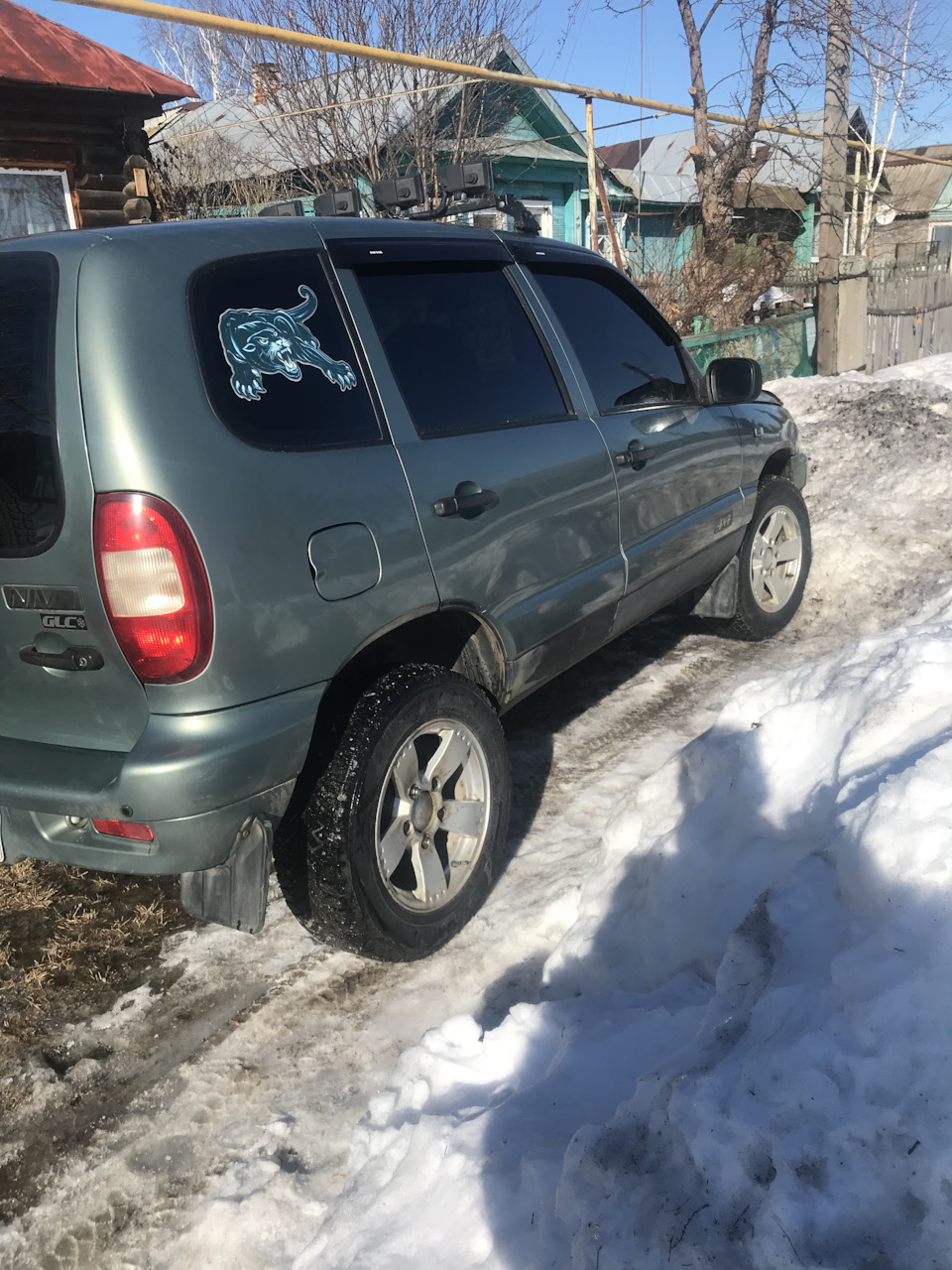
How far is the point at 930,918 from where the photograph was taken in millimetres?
1878

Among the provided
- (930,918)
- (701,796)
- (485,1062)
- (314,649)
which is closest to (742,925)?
(930,918)

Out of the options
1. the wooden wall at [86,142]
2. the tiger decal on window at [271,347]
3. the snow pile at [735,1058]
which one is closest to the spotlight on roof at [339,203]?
the tiger decal on window at [271,347]

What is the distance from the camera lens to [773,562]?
17.2 ft

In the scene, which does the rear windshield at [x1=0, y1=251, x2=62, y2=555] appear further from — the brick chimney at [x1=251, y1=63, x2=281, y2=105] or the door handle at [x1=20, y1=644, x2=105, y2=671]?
the brick chimney at [x1=251, y1=63, x2=281, y2=105]

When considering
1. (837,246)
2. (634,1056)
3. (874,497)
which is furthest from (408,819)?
(837,246)

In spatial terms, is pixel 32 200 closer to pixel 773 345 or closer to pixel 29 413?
pixel 773 345

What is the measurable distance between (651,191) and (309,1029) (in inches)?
1043

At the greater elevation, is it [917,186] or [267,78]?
[917,186]

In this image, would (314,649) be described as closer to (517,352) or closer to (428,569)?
(428,569)

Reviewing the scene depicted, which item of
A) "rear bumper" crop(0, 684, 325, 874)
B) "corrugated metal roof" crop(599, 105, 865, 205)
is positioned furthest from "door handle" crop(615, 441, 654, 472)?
"corrugated metal roof" crop(599, 105, 865, 205)

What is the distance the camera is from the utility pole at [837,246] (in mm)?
10781

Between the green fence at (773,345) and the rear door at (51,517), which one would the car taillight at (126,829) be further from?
the green fence at (773,345)

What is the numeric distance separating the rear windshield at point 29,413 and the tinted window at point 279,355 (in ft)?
1.10

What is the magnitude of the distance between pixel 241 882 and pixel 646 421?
240 centimetres
